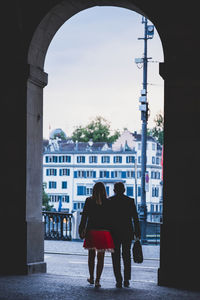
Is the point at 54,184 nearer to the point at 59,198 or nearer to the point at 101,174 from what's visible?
the point at 59,198

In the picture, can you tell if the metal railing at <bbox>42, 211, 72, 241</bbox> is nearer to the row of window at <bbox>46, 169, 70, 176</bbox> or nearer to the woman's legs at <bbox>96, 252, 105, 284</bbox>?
the woman's legs at <bbox>96, 252, 105, 284</bbox>

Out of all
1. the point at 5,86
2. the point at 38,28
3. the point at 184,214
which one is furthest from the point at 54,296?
the point at 38,28

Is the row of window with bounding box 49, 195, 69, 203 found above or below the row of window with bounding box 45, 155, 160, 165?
below

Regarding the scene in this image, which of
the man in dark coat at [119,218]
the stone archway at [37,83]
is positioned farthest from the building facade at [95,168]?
the man in dark coat at [119,218]

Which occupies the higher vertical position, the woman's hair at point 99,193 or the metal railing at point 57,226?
the woman's hair at point 99,193

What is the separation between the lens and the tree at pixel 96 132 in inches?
4161

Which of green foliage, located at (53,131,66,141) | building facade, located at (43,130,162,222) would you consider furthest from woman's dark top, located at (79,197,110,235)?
green foliage, located at (53,131,66,141)

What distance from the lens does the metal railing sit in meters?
18.8

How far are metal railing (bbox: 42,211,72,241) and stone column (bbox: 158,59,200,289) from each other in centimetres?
1073

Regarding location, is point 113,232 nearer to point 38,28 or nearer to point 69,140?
point 38,28

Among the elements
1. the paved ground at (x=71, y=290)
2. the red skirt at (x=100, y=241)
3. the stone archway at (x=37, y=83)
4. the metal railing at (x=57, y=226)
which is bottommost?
the metal railing at (x=57, y=226)

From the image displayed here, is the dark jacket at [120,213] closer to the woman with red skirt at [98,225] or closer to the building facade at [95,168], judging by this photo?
the woman with red skirt at [98,225]

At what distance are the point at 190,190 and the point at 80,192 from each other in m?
99.9

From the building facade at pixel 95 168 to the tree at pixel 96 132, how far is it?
1.74m
